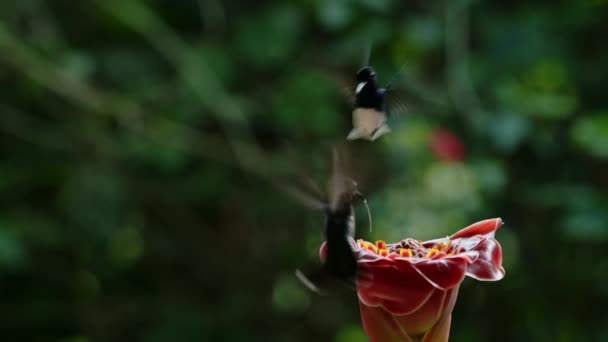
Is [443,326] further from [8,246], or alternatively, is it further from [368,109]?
[8,246]

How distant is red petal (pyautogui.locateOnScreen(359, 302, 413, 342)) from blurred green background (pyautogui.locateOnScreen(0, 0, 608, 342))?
113 centimetres

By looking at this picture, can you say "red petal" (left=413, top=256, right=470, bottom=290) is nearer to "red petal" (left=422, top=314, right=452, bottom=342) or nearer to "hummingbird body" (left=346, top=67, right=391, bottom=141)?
"red petal" (left=422, top=314, right=452, bottom=342)

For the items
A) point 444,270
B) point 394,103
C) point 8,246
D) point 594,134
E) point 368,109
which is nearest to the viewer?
point 444,270

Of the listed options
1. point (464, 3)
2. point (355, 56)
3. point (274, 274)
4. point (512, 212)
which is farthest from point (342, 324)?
point (464, 3)

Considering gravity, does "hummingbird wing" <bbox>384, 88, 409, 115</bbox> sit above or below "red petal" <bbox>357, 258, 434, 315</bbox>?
above

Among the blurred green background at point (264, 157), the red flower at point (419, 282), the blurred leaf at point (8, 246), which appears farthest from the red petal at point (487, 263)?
the blurred leaf at point (8, 246)

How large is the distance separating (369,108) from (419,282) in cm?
27

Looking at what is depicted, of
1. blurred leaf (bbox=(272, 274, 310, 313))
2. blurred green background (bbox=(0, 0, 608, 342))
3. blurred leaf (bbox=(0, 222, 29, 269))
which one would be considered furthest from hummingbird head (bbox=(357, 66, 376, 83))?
blurred leaf (bbox=(272, 274, 310, 313))

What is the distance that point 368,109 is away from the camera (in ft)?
2.63

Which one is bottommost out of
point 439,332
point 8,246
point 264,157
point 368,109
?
point 439,332

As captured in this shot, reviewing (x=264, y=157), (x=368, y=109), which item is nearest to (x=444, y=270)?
(x=368, y=109)

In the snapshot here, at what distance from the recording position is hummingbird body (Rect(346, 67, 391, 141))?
0.76 metres

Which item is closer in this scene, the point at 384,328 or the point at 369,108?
the point at 384,328

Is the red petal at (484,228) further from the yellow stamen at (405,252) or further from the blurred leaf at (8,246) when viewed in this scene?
the blurred leaf at (8,246)
